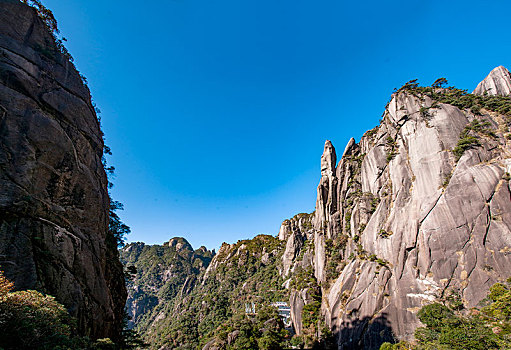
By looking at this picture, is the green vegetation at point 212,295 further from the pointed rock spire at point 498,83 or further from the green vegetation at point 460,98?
the pointed rock spire at point 498,83

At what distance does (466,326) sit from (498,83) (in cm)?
4835

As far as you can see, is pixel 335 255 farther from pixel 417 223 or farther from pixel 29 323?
pixel 29 323

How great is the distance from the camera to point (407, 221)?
3145 centimetres

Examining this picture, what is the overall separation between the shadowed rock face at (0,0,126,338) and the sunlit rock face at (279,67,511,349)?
33.3m

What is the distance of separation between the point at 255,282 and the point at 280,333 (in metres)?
43.9

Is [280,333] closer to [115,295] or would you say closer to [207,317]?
[115,295]

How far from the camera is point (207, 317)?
63656mm

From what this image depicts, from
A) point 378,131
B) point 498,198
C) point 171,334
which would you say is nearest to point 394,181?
point 498,198

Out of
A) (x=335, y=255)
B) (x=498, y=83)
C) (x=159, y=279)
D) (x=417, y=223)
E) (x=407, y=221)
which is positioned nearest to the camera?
(x=417, y=223)

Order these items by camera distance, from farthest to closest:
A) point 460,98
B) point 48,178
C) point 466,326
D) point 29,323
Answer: point 460,98 < point 466,326 < point 48,178 < point 29,323

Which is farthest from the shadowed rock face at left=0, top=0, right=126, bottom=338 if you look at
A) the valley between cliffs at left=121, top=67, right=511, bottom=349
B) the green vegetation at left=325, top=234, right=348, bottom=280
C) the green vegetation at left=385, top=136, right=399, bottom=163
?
the green vegetation at left=385, top=136, right=399, bottom=163

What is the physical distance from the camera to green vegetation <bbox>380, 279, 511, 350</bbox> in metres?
17.5

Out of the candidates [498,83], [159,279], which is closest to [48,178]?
[498,83]

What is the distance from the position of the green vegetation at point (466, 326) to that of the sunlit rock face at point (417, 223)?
190 centimetres
